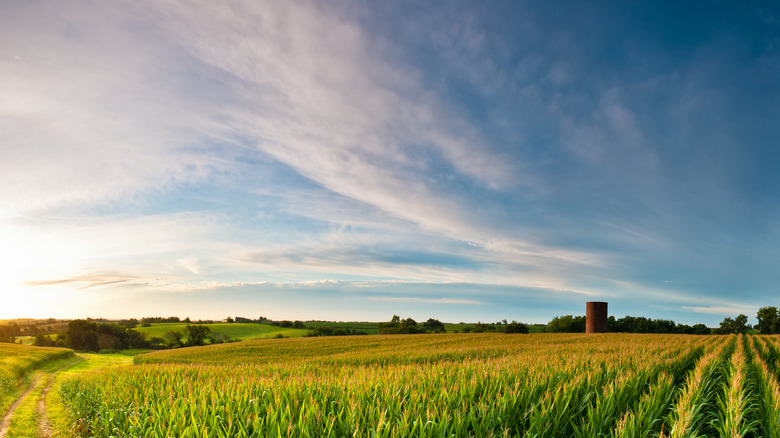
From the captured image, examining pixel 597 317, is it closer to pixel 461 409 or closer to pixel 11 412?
pixel 461 409

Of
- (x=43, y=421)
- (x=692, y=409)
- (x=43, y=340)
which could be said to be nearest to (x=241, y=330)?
(x=43, y=340)

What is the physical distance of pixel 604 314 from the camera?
64000 millimetres

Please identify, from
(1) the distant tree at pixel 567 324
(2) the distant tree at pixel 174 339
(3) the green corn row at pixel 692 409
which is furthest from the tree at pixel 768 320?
(2) the distant tree at pixel 174 339

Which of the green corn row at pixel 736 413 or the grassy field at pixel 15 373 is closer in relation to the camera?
the green corn row at pixel 736 413

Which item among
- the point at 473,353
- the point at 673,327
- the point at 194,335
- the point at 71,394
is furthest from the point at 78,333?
the point at 673,327

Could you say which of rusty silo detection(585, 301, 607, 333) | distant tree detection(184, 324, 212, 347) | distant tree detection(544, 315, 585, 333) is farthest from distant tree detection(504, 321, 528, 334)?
distant tree detection(184, 324, 212, 347)

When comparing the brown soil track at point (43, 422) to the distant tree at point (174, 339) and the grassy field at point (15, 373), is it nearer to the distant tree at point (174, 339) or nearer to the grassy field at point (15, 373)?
the grassy field at point (15, 373)

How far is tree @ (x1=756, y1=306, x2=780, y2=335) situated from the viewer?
8969 cm

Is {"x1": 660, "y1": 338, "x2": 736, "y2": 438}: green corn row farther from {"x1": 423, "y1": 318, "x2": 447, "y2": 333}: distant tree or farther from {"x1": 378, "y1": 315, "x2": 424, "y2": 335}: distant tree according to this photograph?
{"x1": 423, "y1": 318, "x2": 447, "y2": 333}: distant tree

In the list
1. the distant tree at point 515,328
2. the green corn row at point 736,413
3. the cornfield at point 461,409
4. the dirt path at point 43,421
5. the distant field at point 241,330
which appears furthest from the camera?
the distant field at point 241,330

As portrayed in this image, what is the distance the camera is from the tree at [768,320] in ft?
294

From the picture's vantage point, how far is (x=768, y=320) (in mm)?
92625

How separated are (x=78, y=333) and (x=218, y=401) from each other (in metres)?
123

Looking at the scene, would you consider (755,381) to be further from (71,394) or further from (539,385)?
(71,394)
